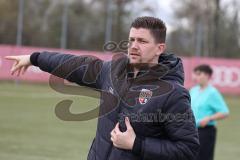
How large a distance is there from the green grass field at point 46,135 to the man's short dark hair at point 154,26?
17.6 feet

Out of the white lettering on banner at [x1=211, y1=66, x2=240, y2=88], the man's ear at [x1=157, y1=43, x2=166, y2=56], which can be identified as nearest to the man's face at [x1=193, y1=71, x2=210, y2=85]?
the man's ear at [x1=157, y1=43, x2=166, y2=56]

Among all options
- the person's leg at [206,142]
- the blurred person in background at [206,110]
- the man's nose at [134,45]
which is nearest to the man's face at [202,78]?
the blurred person in background at [206,110]

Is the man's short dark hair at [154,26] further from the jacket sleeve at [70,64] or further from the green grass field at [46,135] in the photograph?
the green grass field at [46,135]

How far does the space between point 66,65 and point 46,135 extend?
10196mm

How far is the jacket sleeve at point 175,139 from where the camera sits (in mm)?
4059

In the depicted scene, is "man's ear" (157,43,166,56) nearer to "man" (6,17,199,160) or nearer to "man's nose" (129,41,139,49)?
"man" (6,17,199,160)

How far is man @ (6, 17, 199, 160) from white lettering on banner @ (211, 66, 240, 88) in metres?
29.5

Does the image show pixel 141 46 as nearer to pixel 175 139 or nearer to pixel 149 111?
pixel 149 111

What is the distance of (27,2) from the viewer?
51250 millimetres

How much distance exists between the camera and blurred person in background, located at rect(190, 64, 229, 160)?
8.71 metres

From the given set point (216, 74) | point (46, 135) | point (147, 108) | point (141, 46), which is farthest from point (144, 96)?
point (216, 74)

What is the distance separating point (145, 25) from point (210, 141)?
4.91 m

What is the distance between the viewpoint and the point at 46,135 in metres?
14.7

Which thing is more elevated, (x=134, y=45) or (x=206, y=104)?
(x=134, y=45)
